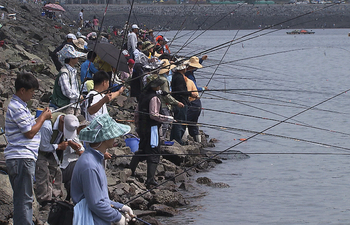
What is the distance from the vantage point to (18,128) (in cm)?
423

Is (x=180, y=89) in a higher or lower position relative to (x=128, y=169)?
higher

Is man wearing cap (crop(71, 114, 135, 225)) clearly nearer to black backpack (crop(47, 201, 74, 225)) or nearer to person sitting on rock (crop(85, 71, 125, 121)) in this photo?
black backpack (crop(47, 201, 74, 225))

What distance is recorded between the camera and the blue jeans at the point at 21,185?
4.25 metres

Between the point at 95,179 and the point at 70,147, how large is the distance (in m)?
2.07

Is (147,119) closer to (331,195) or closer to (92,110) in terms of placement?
(92,110)

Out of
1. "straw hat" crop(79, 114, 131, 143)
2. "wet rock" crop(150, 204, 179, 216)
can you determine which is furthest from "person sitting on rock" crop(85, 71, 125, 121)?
"straw hat" crop(79, 114, 131, 143)

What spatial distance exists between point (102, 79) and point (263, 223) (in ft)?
9.26

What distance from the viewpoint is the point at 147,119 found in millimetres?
6781

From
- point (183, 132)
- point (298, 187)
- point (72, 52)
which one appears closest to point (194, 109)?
point (183, 132)

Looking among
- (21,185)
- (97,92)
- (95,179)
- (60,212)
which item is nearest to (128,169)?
(97,92)

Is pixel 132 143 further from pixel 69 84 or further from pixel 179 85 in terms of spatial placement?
pixel 69 84

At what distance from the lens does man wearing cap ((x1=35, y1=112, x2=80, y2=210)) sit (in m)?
4.91

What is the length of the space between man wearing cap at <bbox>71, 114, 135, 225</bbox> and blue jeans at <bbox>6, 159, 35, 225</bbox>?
1.17 metres

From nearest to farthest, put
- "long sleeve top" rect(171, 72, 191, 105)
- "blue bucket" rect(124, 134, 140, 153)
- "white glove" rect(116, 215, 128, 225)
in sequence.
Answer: "white glove" rect(116, 215, 128, 225) → "blue bucket" rect(124, 134, 140, 153) → "long sleeve top" rect(171, 72, 191, 105)
